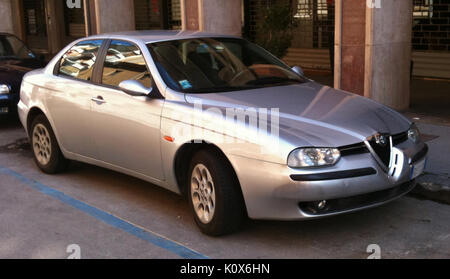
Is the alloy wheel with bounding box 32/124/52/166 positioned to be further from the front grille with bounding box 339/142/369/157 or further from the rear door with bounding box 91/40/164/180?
the front grille with bounding box 339/142/369/157

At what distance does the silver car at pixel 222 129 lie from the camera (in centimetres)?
483

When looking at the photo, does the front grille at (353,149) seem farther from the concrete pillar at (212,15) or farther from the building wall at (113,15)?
the building wall at (113,15)

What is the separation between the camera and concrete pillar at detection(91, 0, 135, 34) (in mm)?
15062

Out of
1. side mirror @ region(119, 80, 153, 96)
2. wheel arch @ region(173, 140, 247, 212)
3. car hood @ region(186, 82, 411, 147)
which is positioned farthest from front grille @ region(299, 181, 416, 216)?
side mirror @ region(119, 80, 153, 96)

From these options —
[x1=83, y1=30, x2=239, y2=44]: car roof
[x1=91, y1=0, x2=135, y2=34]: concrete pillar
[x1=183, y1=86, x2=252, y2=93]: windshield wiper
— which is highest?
[x1=91, y1=0, x2=135, y2=34]: concrete pillar

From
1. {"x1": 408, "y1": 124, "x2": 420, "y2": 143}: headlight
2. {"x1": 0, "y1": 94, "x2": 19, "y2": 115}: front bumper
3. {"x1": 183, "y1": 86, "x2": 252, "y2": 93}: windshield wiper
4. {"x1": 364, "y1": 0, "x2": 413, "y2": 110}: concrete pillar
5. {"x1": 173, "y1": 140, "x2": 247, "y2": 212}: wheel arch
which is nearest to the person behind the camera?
{"x1": 173, "y1": 140, "x2": 247, "y2": 212}: wheel arch

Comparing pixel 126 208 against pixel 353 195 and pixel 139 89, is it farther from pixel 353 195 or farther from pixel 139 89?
pixel 353 195

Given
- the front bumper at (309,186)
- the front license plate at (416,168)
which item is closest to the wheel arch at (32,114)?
the front bumper at (309,186)

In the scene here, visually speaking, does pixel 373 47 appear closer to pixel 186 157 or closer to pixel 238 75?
pixel 238 75

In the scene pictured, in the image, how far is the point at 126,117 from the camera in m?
6.06

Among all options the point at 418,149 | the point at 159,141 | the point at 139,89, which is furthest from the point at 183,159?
the point at 418,149

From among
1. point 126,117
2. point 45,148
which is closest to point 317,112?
point 126,117

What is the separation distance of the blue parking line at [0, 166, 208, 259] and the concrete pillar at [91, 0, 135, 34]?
822cm

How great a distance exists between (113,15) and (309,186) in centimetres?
1151
